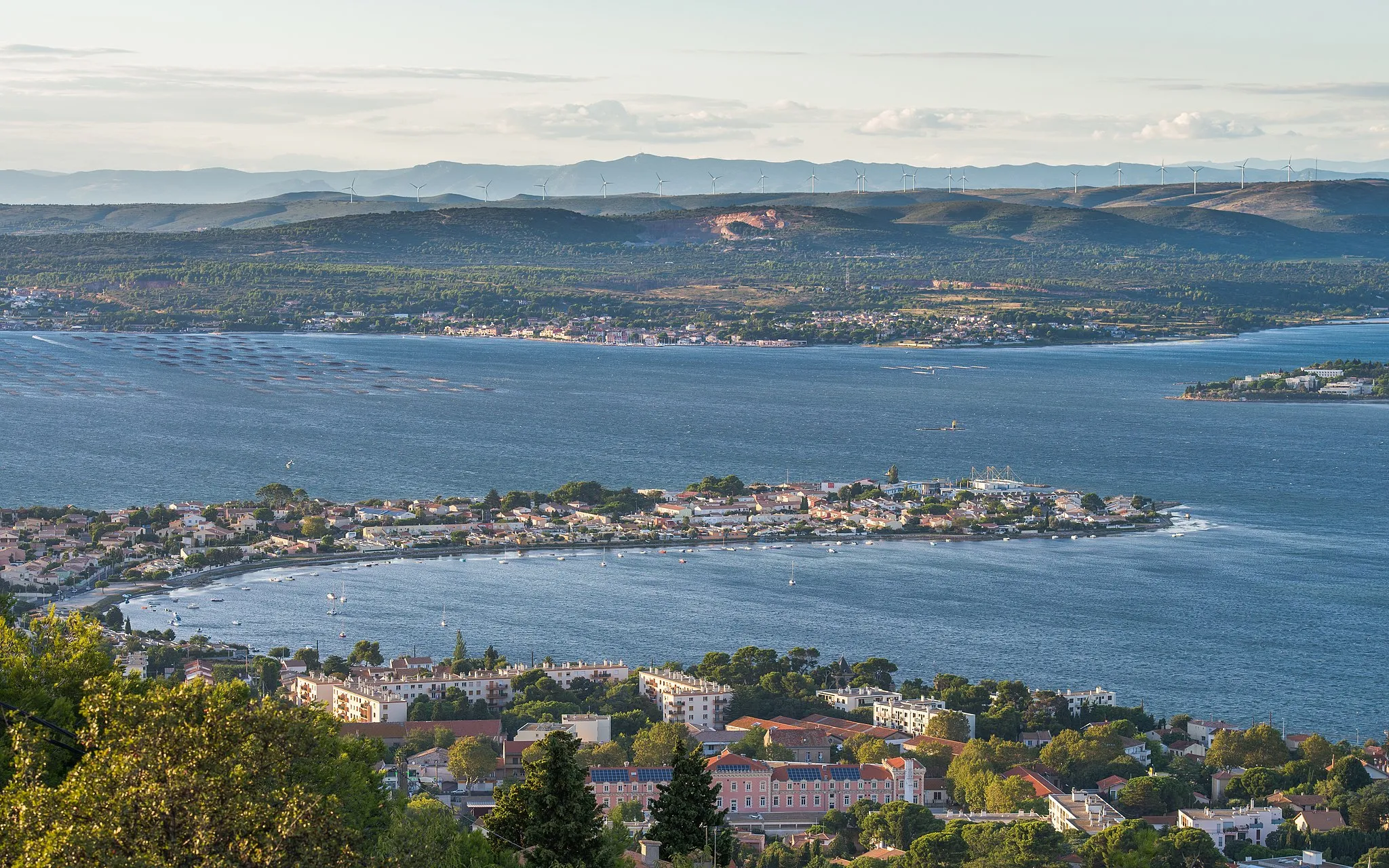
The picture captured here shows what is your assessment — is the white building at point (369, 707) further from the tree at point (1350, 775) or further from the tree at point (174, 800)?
the tree at point (174, 800)

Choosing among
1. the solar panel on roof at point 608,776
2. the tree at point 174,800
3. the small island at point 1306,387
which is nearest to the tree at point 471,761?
the solar panel on roof at point 608,776

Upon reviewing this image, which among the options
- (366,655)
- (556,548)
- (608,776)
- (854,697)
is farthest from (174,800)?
(556,548)

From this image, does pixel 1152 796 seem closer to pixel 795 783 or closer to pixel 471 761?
pixel 795 783

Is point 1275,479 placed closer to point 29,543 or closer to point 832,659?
point 832,659

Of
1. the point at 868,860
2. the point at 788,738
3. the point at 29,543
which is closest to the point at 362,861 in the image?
the point at 868,860

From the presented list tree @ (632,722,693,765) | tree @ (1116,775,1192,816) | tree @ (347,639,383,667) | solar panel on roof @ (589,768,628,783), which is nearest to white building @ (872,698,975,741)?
tree @ (1116,775,1192,816)

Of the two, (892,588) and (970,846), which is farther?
(892,588)

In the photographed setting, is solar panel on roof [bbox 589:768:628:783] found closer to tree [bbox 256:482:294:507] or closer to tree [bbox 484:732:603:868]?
tree [bbox 484:732:603:868]

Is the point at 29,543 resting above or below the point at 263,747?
below
